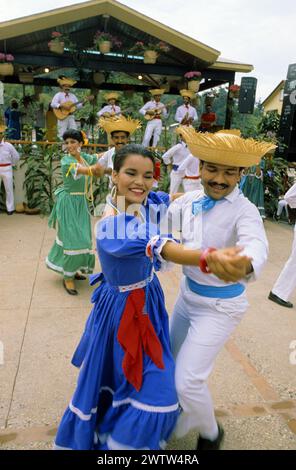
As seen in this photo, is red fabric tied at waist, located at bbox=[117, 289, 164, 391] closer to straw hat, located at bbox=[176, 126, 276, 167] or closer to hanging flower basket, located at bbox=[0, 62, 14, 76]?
straw hat, located at bbox=[176, 126, 276, 167]

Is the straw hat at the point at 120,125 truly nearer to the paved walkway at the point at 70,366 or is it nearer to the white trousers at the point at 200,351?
the paved walkway at the point at 70,366

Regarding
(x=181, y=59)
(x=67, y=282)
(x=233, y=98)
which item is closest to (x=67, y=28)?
(x=181, y=59)

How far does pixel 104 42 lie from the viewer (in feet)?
33.0

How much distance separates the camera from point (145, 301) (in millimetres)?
1909

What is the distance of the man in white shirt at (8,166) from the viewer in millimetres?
7906

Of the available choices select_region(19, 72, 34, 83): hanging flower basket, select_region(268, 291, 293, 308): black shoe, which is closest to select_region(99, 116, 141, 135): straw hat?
select_region(268, 291, 293, 308): black shoe

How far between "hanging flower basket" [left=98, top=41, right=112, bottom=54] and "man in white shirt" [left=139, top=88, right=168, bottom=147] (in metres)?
1.60

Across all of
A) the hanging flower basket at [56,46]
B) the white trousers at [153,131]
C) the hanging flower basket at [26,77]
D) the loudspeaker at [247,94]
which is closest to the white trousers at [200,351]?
the white trousers at [153,131]

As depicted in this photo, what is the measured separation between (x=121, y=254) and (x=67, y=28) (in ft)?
34.0

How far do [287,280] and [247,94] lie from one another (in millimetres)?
8824

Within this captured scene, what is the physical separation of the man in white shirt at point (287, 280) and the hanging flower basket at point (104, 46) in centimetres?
782

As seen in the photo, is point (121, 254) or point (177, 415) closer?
point (121, 254)

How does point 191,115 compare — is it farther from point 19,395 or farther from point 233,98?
point 19,395

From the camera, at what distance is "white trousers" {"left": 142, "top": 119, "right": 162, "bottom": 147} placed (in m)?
10.9
